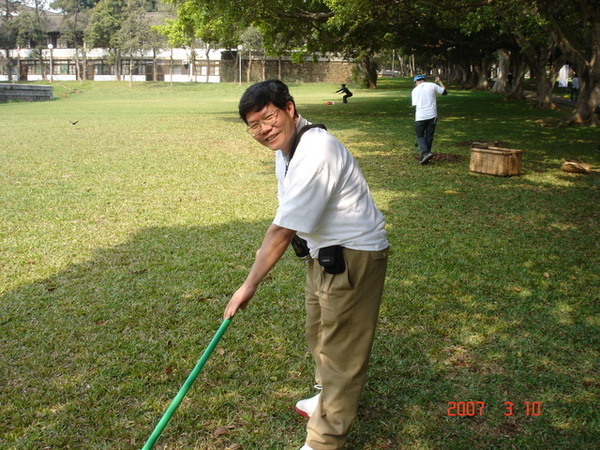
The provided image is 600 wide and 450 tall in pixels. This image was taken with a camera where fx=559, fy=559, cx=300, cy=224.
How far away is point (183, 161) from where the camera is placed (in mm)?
12156

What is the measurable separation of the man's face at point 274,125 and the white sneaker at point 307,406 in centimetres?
152

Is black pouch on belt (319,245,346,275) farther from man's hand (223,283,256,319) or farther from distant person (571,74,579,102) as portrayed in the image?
distant person (571,74,579,102)

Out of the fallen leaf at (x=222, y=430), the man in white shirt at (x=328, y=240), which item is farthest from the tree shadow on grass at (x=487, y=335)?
the fallen leaf at (x=222, y=430)

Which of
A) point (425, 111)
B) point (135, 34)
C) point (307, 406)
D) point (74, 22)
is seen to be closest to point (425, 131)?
point (425, 111)

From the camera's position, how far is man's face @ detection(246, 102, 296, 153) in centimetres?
248

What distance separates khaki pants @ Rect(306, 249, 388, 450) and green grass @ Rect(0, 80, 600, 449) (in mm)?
409

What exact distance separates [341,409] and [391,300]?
2249 millimetres

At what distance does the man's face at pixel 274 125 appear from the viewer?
248 cm

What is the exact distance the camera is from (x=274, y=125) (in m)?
2.51

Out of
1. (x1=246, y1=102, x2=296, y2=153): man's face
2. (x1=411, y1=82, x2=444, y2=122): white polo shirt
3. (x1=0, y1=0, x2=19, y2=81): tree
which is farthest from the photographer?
(x1=0, y1=0, x2=19, y2=81): tree

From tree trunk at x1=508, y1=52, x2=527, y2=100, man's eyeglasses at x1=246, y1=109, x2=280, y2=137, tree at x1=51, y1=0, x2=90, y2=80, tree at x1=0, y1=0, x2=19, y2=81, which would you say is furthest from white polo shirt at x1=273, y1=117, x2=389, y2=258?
tree at x1=0, y1=0, x2=19, y2=81

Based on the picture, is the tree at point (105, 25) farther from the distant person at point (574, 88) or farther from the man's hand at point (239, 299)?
the man's hand at point (239, 299)

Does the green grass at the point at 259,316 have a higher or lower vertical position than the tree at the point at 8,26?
lower

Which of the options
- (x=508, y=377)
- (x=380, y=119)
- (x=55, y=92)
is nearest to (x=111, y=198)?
(x=508, y=377)
